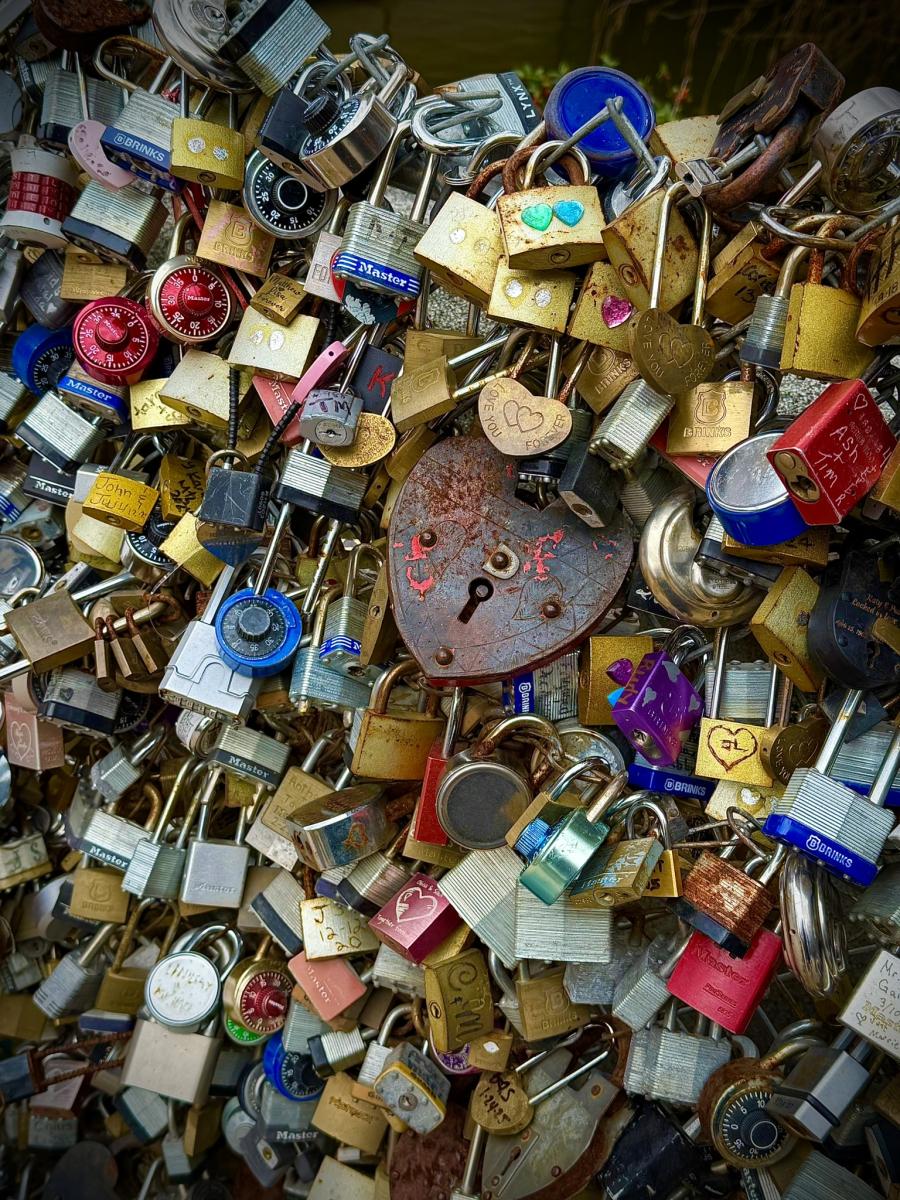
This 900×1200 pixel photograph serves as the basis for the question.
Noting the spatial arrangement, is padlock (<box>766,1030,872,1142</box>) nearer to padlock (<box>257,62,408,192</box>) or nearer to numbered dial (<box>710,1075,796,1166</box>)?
numbered dial (<box>710,1075,796,1166</box>)

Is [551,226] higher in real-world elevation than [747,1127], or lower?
higher

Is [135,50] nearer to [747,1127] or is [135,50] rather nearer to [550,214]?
[550,214]

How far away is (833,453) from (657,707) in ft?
1.43

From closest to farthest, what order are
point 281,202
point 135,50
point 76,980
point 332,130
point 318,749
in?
point 332,130, point 281,202, point 318,749, point 135,50, point 76,980

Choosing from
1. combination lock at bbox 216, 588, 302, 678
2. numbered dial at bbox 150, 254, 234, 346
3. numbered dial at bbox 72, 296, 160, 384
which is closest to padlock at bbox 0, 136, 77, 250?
numbered dial at bbox 72, 296, 160, 384

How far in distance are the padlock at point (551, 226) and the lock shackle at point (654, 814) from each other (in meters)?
0.81

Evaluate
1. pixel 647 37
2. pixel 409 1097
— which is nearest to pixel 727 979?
pixel 409 1097

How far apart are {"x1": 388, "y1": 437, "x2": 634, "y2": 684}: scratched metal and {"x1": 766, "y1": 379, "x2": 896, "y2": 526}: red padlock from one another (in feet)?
1.23

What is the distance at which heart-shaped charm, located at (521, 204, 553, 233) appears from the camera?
1.43 metres

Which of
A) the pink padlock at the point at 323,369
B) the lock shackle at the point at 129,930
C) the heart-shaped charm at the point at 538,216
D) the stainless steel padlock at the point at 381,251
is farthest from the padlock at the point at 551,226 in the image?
the lock shackle at the point at 129,930

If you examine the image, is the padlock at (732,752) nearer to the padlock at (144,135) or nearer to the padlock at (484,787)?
the padlock at (484,787)

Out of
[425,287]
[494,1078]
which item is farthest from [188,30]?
[494,1078]

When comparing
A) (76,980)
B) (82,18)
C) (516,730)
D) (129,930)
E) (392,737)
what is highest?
(82,18)

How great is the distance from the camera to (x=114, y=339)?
1.97 meters
